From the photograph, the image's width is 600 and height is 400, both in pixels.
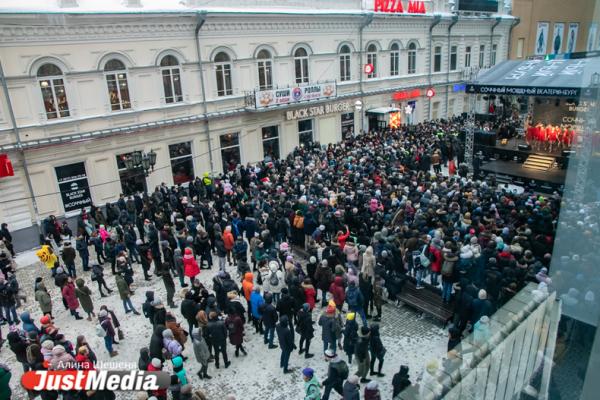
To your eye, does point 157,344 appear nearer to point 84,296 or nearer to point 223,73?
point 84,296

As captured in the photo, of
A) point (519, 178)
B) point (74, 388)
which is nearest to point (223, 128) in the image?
point (519, 178)

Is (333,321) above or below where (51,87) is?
below

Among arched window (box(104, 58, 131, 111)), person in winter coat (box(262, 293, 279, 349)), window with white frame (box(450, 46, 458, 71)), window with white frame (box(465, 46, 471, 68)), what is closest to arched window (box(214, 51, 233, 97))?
arched window (box(104, 58, 131, 111))

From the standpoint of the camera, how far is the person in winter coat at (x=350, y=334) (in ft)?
27.8

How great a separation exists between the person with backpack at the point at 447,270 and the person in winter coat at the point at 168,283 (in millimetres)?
6754

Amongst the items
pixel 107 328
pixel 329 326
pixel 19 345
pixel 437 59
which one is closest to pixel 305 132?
pixel 437 59

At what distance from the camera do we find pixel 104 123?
18.8 meters

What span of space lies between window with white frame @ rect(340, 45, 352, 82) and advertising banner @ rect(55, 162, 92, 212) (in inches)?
618

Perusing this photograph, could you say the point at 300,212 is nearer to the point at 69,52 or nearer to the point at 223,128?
the point at 223,128

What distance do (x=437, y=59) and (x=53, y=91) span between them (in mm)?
25417

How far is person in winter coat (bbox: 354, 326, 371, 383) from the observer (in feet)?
26.2

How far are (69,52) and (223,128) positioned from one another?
756 centimetres

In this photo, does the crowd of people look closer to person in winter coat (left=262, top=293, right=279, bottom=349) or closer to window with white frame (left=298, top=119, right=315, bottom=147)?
person in winter coat (left=262, top=293, right=279, bottom=349)

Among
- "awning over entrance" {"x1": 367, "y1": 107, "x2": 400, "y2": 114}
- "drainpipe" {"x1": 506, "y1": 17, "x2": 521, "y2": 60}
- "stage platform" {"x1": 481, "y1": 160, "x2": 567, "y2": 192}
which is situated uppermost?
"drainpipe" {"x1": 506, "y1": 17, "x2": 521, "y2": 60}
